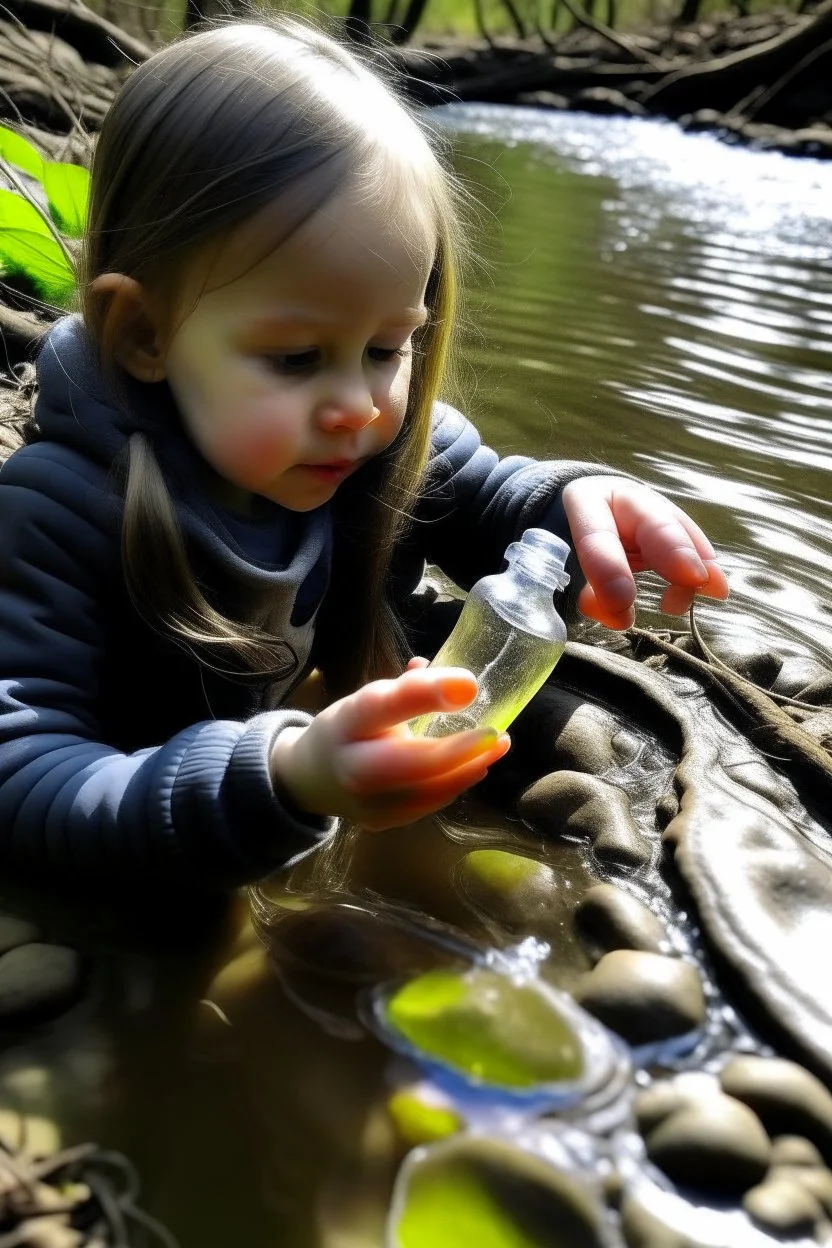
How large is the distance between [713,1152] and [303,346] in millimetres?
1055

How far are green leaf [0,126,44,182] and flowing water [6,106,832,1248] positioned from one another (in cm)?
145

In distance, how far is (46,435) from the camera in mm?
1619

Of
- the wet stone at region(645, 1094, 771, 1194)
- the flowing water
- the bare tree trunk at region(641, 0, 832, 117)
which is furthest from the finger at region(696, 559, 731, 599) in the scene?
the bare tree trunk at region(641, 0, 832, 117)

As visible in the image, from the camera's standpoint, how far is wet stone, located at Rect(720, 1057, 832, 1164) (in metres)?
1.23

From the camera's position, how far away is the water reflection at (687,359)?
299 cm

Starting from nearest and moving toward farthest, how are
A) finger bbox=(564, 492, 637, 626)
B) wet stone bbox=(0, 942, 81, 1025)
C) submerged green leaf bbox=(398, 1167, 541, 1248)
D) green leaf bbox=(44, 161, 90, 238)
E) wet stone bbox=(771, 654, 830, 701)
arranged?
submerged green leaf bbox=(398, 1167, 541, 1248) < wet stone bbox=(0, 942, 81, 1025) < finger bbox=(564, 492, 637, 626) < wet stone bbox=(771, 654, 830, 701) < green leaf bbox=(44, 161, 90, 238)

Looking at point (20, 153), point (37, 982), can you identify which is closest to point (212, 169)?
point (37, 982)

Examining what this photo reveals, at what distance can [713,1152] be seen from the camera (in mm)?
1173

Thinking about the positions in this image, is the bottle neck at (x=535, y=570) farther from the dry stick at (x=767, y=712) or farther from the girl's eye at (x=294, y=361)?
the dry stick at (x=767, y=712)

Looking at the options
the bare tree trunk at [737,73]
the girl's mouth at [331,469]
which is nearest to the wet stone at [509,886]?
the girl's mouth at [331,469]

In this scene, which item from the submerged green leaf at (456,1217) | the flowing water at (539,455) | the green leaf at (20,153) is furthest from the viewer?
the green leaf at (20,153)

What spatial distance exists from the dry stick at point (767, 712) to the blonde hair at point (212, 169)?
2.85 feet

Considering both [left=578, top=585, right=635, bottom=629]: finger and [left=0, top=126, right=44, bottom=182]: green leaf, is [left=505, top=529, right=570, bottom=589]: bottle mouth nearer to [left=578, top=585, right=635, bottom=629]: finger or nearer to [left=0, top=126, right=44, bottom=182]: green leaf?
[left=578, top=585, right=635, bottom=629]: finger

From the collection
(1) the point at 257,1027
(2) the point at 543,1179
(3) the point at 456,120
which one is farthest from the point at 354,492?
(3) the point at 456,120
